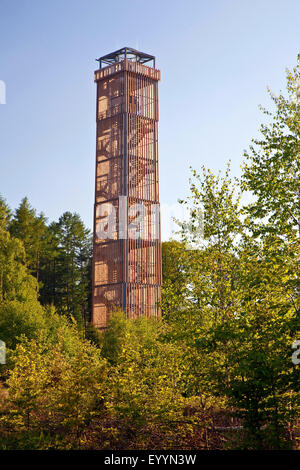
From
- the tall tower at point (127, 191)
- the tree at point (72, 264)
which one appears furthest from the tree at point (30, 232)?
the tall tower at point (127, 191)

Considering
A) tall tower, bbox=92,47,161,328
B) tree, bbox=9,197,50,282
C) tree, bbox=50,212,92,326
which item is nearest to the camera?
tall tower, bbox=92,47,161,328

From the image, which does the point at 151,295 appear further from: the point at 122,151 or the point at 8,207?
the point at 8,207

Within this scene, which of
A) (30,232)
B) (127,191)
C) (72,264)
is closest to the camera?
(127,191)

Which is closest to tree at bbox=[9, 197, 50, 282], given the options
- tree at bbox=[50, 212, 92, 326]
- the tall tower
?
tree at bbox=[50, 212, 92, 326]

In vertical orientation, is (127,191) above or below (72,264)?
above

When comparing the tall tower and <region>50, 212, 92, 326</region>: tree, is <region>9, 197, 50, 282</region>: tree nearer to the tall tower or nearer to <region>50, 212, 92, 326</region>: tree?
<region>50, 212, 92, 326</region>: tree

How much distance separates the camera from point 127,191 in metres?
37.5

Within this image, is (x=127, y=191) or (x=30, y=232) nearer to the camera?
(x=127, y=191)

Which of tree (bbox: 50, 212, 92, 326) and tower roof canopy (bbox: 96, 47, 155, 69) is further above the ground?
tower roof canopy (bbox: 96, 47, 155, 69)

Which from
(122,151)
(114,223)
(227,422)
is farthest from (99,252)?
(227,422)

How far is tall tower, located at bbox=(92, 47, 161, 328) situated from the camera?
37.2 m

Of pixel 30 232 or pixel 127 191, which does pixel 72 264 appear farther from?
pixel 127 191

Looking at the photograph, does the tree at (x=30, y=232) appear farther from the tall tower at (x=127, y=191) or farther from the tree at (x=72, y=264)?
the tall tower at (x=127, y=191)

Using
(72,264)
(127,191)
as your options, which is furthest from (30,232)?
(127,191)
